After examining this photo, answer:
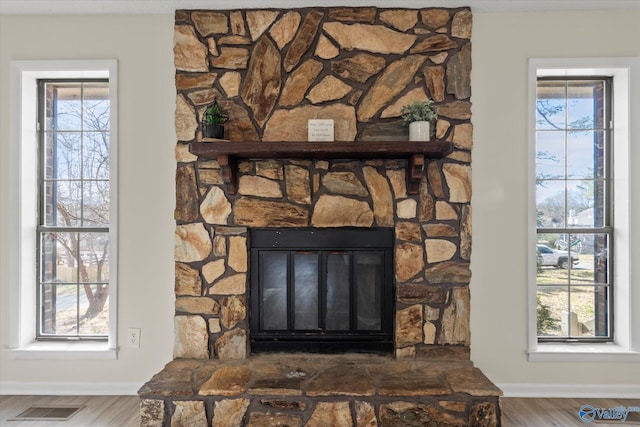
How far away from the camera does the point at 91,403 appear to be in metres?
2.56

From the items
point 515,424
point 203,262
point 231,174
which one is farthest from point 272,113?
point 515,424

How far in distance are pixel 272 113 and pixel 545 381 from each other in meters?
2.52

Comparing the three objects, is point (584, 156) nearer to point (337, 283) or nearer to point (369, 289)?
point (369, 289)

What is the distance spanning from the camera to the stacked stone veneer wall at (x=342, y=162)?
2596mm

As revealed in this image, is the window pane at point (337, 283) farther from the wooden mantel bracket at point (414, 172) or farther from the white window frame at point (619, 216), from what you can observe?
the white window frame at point (619, 216)

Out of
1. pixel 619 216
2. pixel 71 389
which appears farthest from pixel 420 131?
pixel 71 389

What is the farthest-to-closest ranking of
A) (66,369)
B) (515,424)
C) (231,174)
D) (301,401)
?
(66,369), (231,174), (515,424), (301,401)

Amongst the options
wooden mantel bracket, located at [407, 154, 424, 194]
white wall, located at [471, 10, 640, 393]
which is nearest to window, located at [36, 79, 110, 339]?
wooden mantel bracket, located at [407, 154, 424, 194]

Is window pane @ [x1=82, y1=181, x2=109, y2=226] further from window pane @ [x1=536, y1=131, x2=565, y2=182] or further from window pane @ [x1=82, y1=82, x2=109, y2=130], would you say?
window pane @ [x1=536, y1=131, x2=565, y2=182]

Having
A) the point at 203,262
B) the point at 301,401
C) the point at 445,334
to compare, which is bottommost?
the point at 301,401

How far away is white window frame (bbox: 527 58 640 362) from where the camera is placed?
265 centimetres

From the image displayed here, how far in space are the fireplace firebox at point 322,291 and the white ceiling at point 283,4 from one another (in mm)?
1460

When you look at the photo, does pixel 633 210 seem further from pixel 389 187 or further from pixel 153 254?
pixel 153 254

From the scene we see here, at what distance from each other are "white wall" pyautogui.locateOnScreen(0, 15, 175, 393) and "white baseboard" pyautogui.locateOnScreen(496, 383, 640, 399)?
2.32 metres
